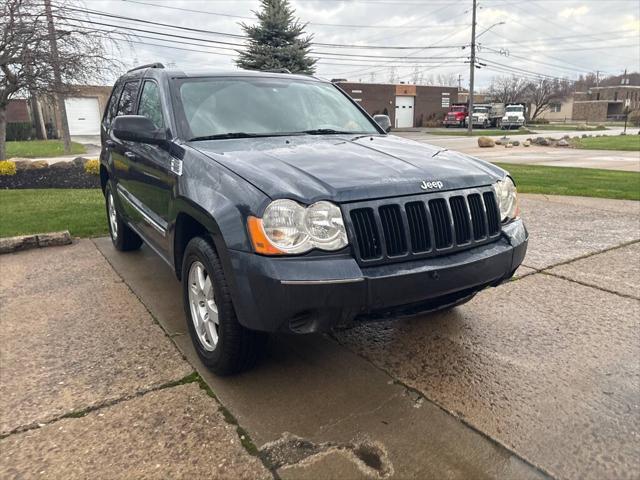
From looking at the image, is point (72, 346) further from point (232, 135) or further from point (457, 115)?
point (457, 115)

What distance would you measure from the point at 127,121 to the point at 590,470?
3.30m

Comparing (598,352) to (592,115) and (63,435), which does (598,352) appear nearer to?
(63,435)

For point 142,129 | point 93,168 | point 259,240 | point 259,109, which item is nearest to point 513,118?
point 93,168

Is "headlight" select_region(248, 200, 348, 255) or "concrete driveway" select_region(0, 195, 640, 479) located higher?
"headlight" select_region(248, 200, 348, 255)

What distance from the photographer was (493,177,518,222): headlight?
10.2 ft

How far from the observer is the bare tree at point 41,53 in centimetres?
1138

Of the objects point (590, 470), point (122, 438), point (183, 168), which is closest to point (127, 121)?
point (183, 168)

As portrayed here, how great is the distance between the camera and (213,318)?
2.91 meters

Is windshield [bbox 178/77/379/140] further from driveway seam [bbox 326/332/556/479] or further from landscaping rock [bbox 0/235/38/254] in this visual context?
landscaping rock [bbox 0/235/38/254]

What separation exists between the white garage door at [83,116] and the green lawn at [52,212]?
33.1 meters

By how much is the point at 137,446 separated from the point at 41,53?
1214 centimetres

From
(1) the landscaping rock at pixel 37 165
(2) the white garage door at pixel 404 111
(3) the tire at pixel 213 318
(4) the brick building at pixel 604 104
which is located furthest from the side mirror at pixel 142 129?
(4) the brick building at pixel 604 104

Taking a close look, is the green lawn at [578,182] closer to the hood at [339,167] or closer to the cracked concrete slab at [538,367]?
the cracked concrete slab at [538,367]

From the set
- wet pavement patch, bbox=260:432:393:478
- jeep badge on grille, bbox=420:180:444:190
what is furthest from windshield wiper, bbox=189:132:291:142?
wet pavement patch, bbox=260:432:393:478
